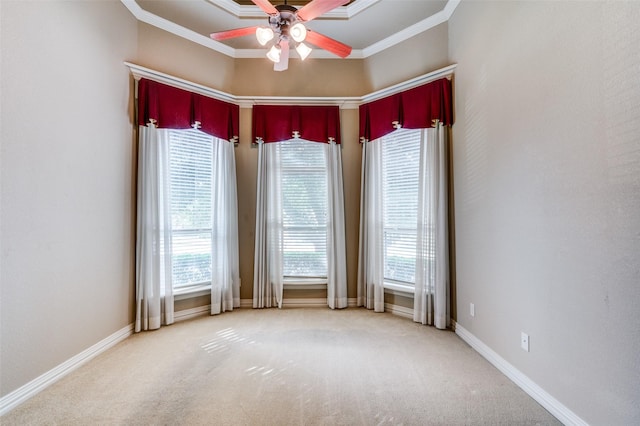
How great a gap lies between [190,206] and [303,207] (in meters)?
1.42

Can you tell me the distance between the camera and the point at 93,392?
2.03m

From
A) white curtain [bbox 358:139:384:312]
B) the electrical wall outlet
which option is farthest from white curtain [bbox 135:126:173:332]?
the electrical wall outlet

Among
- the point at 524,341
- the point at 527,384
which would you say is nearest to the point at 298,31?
the point at 524,341

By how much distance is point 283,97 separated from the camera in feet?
12.6

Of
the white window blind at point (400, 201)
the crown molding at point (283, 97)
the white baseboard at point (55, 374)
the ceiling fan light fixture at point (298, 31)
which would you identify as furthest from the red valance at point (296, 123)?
Answer: the white baseboard at point (55, 374)

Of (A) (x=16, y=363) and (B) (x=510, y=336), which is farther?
(B) (x=510, y=336)

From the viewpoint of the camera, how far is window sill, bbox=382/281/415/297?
343cm

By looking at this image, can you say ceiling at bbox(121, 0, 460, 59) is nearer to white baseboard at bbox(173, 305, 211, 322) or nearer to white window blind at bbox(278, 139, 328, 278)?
white window blind at bbox(278, 139, 328, 278)

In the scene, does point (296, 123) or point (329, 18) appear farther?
point (296, 123)

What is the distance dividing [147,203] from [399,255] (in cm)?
295

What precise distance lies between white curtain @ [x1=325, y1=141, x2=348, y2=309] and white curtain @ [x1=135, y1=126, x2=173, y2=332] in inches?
75.5

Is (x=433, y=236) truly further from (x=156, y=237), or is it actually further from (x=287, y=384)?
(x=156, y=237)

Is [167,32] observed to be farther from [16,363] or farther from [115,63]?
[16,363]

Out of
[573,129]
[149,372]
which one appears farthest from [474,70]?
[149,372]
